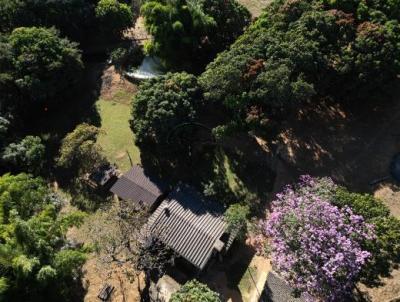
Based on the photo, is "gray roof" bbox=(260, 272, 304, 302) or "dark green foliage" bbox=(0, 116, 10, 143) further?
"dark green foliage" bbox=(0, 116, 10, 143)

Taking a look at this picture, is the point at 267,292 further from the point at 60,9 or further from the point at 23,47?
the point at 60,9

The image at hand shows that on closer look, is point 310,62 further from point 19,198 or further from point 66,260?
point 19,198

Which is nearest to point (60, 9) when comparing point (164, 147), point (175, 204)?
point (164, 147)

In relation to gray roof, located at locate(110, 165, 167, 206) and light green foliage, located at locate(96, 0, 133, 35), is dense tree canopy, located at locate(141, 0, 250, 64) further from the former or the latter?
gray roof, located at locate(110, 165, 167, 206)

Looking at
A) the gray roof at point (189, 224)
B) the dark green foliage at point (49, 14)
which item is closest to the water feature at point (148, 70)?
the dark green foliage at point (49, 14)

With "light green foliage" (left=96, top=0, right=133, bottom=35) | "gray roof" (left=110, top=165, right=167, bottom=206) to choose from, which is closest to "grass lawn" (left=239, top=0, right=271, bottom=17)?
"light green foliage" (left=96, top=0, right=133, bottom=35)
